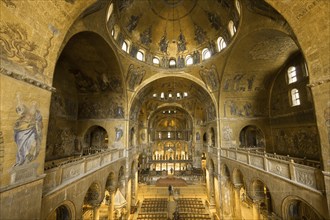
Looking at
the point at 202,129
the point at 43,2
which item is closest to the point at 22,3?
the point at 43,2

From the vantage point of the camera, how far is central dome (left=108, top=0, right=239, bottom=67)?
1405 cm

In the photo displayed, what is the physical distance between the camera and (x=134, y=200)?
20312 mm

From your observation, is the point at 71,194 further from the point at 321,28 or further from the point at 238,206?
the point at 238,206

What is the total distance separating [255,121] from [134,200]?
638 inches

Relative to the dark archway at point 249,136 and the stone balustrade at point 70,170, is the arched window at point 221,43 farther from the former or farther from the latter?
the stone balustrade at point 70,170

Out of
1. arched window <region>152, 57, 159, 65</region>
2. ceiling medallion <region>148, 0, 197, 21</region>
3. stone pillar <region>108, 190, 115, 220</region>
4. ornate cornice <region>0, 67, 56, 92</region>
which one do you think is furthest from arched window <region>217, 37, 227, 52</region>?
stone pillar <region>108, 190, 115, 220</region>

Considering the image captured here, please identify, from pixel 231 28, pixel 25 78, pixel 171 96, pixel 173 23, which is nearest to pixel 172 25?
pixel 173 23

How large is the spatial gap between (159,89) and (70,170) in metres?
16.2

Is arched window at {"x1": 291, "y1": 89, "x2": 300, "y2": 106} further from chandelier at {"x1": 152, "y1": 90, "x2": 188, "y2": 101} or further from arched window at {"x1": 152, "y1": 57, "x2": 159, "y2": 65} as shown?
chandelier at {"x1": 152, "y1": 90, "x2": 188, "y2": 101}

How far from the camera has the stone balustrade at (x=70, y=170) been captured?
22.0ft

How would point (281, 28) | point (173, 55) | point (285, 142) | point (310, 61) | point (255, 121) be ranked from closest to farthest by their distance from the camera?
point (310, 61) → point (281, 28) → point (285, 142) → point (255, 121) → point (173, 55)

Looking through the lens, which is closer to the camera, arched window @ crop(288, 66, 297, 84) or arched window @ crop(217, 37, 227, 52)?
arched window @ crop(288, 66, 297, 84)

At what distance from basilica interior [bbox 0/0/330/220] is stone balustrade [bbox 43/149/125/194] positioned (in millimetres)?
54

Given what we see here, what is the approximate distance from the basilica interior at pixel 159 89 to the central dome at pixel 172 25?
0.11m
